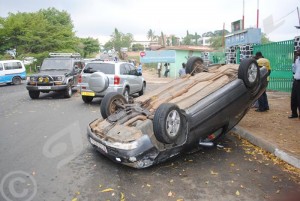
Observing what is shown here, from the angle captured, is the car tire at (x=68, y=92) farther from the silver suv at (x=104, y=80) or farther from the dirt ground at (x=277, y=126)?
the dirt ground at (x=277, y=126)

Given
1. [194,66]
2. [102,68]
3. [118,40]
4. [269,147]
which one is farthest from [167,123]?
[118,40]

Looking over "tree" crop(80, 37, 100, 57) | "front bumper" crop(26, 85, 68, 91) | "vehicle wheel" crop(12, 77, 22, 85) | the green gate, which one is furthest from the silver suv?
"tree" crop(80, 37, 100, 57)

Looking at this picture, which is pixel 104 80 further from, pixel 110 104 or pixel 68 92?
pixel 110 104

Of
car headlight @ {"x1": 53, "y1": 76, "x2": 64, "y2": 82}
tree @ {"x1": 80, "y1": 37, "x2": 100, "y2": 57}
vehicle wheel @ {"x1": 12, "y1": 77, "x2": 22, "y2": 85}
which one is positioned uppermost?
tree @ {"x1": 80, "y1": 37, "x2": 100, "y2": 57}

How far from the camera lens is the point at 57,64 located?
50.5 feet

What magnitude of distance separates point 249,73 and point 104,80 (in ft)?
20.8

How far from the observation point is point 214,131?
224 inches

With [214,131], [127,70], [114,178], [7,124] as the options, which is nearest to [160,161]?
[114,178]

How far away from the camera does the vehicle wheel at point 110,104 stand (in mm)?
6258

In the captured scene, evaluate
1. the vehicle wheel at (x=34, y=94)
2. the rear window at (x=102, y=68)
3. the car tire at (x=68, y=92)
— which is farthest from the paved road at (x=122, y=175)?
the vehicle wheel at (x=34, y=94)

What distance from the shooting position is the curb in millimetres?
5094

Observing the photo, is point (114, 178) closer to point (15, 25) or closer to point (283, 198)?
point (283, 198)

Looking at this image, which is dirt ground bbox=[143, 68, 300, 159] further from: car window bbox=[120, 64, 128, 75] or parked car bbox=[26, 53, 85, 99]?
parked car bbox=[26, 53, 85, 99]

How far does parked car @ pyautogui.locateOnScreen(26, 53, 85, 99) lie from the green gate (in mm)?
9132
